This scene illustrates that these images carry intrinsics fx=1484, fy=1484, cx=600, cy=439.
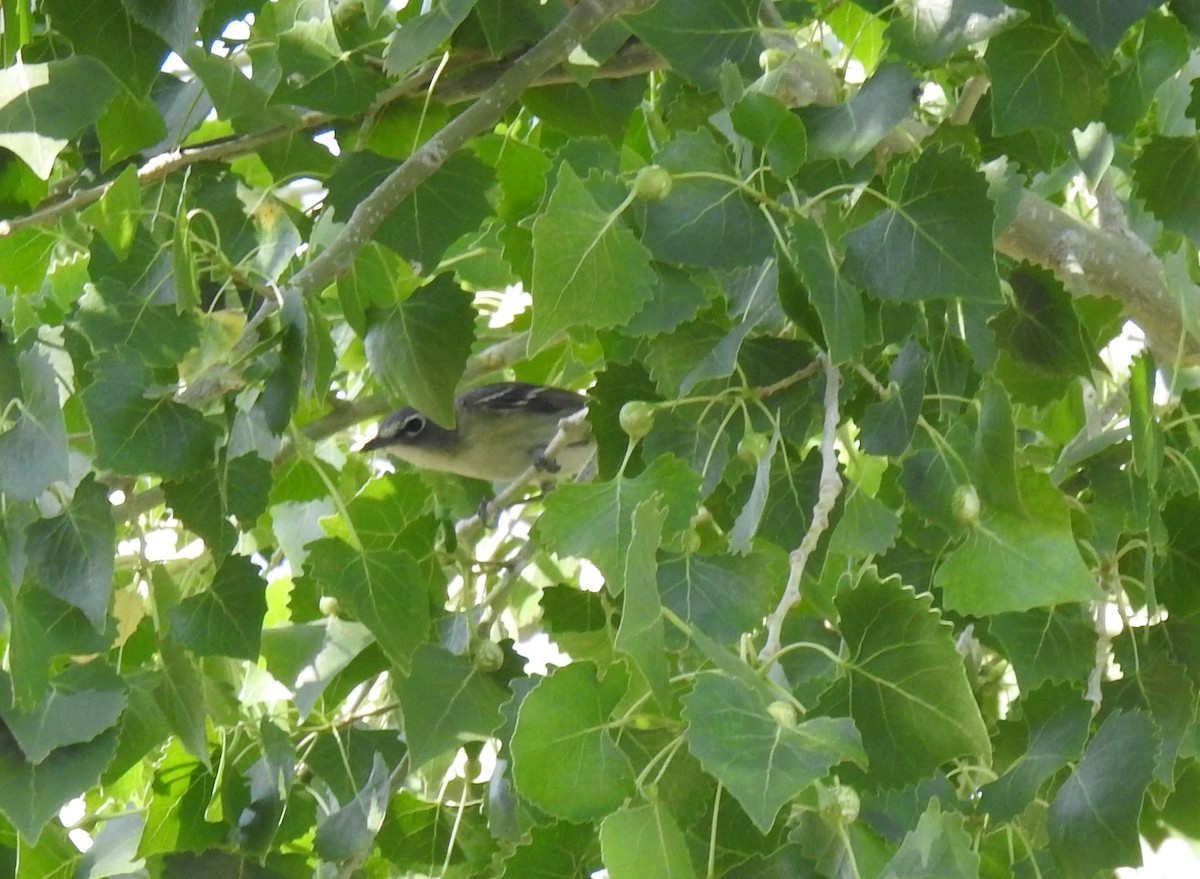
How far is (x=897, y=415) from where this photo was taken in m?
1.55

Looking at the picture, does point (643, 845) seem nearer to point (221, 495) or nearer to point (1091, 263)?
point (221, 495)

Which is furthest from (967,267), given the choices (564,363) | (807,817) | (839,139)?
(564,363)

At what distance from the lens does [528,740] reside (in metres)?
1.15

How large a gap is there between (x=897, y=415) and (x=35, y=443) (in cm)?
90

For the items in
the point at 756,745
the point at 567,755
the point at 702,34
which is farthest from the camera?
the point at 702,34

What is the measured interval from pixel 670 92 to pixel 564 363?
850 mm

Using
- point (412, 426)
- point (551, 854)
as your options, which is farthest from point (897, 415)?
point (412, 426)

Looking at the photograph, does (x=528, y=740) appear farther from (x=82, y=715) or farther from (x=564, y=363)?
(x=564, y=363)

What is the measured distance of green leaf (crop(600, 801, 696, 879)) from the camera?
3.44ft

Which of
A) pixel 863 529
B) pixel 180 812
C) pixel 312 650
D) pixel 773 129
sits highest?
pixel 773 129

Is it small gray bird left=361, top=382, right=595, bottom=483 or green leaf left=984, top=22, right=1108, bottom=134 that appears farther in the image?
small gray bird left=361, top=382, right=595, bottom=483

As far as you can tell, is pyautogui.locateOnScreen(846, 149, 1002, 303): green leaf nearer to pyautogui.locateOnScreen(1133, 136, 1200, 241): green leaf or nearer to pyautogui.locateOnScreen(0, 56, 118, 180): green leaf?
pyautogui.locateOnScreen(1133, 136, 1200, 241): green leaf

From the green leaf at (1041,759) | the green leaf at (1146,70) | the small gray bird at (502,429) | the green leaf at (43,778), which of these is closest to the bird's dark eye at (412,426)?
the small gray bird at (502,429)

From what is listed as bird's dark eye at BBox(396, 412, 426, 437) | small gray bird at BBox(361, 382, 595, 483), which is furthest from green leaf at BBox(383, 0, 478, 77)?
small gray bird at BBox(361, 382, 595, 483)
